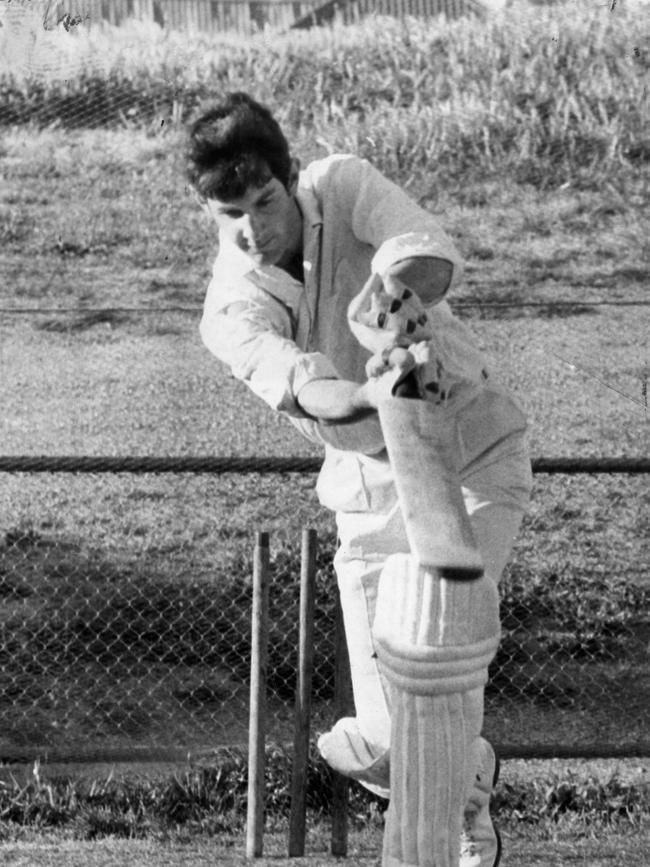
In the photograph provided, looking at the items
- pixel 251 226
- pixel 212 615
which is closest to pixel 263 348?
pixel 251 226

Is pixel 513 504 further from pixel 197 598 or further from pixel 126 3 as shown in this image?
pixel 126 3

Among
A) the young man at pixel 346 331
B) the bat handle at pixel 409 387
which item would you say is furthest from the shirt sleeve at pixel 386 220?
the bat handle at pixel 409 387

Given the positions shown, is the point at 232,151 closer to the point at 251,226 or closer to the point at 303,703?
the point at 251,226

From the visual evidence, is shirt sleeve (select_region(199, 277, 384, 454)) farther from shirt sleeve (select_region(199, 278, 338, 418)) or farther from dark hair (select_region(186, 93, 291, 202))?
dark hair (select_region(186, 93, 291, 202))

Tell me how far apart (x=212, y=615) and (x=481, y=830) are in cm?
343

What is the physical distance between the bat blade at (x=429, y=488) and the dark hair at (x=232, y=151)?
2.57 feet

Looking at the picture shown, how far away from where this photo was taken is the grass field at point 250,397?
607 centimetres

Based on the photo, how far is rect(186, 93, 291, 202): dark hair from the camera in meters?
2.65

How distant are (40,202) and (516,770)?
7.58m

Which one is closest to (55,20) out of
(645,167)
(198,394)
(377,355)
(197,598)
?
(198,394)

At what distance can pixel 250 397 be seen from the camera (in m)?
8.91

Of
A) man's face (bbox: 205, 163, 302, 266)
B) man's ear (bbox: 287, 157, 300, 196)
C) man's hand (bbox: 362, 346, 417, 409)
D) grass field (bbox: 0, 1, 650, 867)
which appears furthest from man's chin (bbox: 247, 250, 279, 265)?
grass field (bbox: 0, 1, 650, 867)

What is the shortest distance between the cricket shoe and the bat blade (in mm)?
1241

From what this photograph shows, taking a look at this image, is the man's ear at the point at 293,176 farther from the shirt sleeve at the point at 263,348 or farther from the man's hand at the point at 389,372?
the man's hand at the point at 389,372
